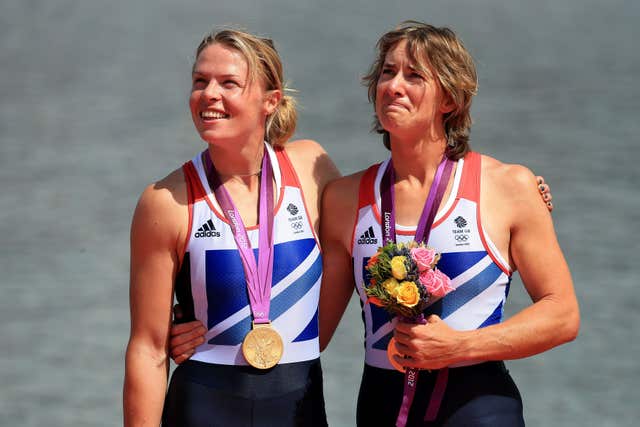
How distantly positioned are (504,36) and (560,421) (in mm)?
7296

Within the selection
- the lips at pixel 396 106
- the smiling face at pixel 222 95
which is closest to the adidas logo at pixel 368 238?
the lips at pixel 396 106

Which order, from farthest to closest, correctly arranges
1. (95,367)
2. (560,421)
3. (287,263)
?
(95,367), (560,421), (287,263)

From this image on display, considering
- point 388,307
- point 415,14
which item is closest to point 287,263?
point 388,307

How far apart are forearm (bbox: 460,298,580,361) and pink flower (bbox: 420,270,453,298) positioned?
0.62 feet

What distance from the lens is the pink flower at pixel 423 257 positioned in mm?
4172

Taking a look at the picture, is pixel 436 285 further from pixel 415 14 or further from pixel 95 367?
pixel 415 14

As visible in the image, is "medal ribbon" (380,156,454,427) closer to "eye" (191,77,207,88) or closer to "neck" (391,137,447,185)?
"neck" (391,137,447,185)

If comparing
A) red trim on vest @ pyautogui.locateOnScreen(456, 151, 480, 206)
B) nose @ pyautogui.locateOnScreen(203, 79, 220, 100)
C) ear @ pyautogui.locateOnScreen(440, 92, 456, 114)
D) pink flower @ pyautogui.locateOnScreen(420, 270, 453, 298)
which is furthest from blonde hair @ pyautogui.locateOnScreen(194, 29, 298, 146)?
pink flower @ pyautogui.locateOnScreen(420, 270, 453, 298)

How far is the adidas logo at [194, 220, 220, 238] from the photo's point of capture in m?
4.43

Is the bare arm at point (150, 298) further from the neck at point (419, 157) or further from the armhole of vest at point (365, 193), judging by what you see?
the neck at point (419, 157)

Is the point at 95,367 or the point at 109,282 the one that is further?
the point at 109,282

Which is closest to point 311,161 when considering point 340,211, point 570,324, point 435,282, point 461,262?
point 340,211

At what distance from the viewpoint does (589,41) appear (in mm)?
14398

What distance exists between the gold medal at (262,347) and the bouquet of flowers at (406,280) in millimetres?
407
